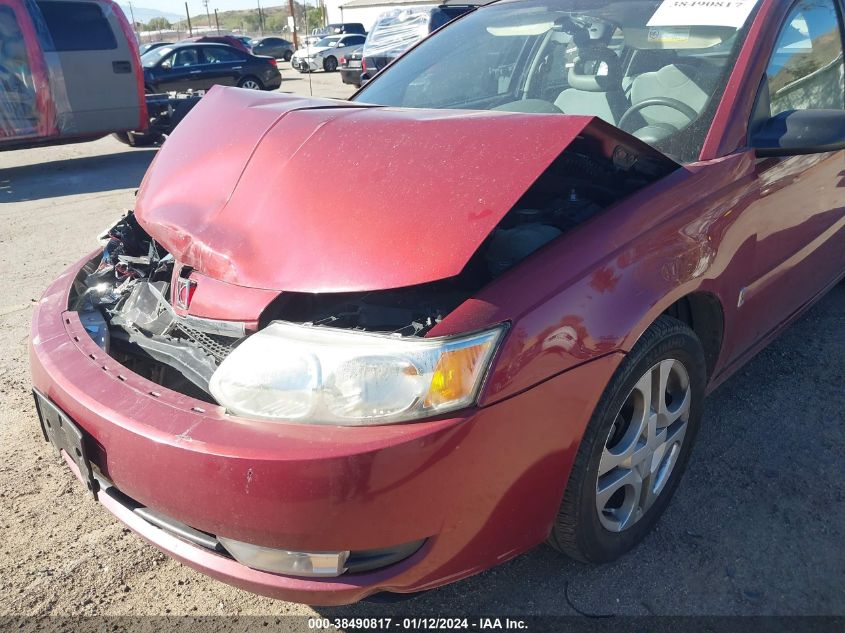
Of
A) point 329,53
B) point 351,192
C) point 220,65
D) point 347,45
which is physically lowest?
point 329,53

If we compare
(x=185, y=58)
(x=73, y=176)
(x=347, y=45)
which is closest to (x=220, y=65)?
(x=185, y=58)

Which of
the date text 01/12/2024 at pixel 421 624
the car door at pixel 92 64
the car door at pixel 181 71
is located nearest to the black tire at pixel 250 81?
the car door at pixel 181 71

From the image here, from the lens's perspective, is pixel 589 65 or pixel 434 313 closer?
pixel 434 313

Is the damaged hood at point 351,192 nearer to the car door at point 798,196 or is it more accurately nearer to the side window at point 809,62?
the car door at point 798,196

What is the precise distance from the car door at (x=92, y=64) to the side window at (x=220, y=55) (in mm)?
5799

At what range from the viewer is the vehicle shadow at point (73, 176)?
309 inches

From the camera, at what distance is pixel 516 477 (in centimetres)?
162

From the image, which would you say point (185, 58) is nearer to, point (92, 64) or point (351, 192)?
point (92, 64)

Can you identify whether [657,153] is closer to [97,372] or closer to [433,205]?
[433,205]

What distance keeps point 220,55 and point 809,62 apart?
47.4ft

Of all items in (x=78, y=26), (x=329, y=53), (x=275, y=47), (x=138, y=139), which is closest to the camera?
(x=78, y=26)

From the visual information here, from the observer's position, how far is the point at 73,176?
346 inches

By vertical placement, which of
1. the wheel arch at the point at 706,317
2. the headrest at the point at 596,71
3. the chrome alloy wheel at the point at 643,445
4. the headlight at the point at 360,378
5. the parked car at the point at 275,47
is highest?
the headrest at the point at 596,71

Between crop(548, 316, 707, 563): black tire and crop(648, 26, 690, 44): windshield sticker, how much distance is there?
3.91 ft
